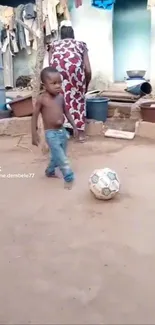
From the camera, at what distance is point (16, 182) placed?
Result: 4457 mm

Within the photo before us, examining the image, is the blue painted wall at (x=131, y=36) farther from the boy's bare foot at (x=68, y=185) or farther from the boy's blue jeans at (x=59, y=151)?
the boy's bare foot at (x=68, y=185)

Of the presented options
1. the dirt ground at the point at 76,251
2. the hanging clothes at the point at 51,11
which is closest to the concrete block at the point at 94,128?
the dirt ground at the point at 76,251

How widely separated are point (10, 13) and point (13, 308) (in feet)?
27.4

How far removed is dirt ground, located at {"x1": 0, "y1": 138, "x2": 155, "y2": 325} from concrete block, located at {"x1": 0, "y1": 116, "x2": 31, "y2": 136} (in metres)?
2.00

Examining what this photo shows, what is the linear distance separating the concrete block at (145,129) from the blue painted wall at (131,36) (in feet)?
11.3

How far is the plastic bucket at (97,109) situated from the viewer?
659cm

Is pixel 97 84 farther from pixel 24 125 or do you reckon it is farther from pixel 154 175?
pixel 154 175

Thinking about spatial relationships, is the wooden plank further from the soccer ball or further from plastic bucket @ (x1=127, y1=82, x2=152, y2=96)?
the soccer ball

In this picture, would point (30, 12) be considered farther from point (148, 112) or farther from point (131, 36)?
point (148, 112)

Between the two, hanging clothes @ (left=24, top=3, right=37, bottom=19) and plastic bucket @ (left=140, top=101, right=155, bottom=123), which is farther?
hanging clothes @ (left=24, top=3, right=37, bottom=19)

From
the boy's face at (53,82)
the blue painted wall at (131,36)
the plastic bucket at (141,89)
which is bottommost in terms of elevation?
the plastic bucket at (141,89)

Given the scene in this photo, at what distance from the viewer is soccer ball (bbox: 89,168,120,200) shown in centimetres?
371

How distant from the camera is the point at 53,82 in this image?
4.20m

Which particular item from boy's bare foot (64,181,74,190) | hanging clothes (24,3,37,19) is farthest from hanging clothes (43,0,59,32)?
boy's bare foot (64,181,74,190)
